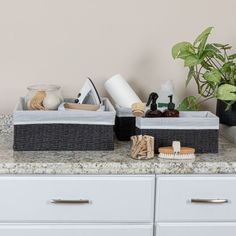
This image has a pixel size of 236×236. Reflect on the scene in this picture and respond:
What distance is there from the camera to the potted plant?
80.7 inches

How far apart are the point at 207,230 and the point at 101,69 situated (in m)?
0.84

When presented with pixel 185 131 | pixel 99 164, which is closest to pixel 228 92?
pixel 185 131

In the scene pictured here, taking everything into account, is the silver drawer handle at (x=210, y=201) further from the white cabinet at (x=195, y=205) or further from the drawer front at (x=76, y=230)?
the drawer front at (x=76, y=230)

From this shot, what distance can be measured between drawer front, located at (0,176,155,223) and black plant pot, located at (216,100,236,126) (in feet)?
1.62

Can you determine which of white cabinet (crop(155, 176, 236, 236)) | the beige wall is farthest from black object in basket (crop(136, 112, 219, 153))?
the beige wall

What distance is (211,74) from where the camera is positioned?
6.75 ft

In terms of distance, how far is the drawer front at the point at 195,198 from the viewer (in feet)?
6.12

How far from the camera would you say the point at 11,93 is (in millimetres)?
2334

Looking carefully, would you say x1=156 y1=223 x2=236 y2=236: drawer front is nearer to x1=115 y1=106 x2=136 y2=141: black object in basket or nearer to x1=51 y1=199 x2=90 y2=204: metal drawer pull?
x1=51 y1=199 x2=90 y2=204: metal drawer pull

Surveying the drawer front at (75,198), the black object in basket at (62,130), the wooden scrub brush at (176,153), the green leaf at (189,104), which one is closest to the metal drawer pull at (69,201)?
the drawer front at (75,198)

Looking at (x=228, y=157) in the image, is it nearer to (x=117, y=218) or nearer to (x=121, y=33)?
(x=117, y=218)

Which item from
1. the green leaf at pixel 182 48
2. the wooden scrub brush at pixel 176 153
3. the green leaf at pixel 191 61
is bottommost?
the wooden scrub brush at pixel 176 153

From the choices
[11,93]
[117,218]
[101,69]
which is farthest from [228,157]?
[11,93]

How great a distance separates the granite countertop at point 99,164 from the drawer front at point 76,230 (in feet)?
0.63
